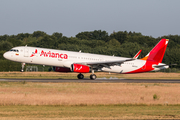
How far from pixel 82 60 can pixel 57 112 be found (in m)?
29.9

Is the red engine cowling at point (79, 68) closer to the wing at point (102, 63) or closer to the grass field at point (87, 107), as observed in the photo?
the wing at point (102, 63)

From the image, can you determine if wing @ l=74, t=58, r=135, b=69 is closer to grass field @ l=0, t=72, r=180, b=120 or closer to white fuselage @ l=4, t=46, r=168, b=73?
white fuselage @ l=4, t=46, r=168, b=73

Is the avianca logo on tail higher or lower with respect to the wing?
higher

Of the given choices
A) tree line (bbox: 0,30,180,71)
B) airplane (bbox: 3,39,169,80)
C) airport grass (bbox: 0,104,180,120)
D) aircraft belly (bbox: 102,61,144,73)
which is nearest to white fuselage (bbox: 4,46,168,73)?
airplane (bbox: 3,39,169,80)

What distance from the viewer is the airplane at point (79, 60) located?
147 feet

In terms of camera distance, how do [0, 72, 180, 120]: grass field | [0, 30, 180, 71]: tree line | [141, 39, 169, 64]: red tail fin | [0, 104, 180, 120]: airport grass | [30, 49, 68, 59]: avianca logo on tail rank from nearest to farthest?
[0, 104, 180, 120]: airport grass < [0, 72, 180, 120]: grass field < [30, 49, 68, 59]: avianca logo on tail < [141, 39, 169, 64]: red tail fin < [0, 30, 180, 71]: tree line

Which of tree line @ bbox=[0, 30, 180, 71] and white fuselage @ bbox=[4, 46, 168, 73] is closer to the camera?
white fuselage @ bbox=[4, 46, 168, 73]

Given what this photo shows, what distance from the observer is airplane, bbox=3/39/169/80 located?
44.7m

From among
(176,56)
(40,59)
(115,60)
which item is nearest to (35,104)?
(40,59)

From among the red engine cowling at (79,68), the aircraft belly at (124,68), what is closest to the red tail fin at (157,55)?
the aircraft belly at (124,68)

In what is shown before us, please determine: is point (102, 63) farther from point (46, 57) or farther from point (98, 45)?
point (98, 45)

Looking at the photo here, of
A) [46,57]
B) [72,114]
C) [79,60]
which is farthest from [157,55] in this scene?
[72,114]

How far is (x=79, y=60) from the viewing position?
47781 millimetres

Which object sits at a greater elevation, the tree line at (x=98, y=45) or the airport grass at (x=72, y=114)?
the tree line at (x=98, y=45)
